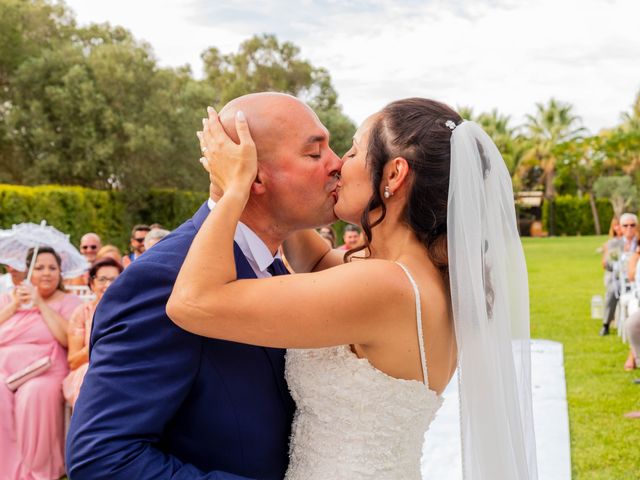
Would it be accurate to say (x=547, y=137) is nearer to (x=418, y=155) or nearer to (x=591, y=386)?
(x=591, y=386)

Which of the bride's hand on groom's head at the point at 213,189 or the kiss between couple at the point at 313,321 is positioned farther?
the bride's hand on groom's head at the point at 213,189

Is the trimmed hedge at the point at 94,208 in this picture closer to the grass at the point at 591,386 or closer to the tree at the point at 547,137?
the grass at the point at 591,386

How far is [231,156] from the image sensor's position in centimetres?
202

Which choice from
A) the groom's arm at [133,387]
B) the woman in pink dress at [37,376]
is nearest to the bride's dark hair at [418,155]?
the groom's arm at [133,387]

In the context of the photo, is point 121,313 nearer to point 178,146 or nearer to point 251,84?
point 178,146

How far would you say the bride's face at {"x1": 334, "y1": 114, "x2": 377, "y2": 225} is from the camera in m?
2.27

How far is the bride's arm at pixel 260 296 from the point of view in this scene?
1.87 m

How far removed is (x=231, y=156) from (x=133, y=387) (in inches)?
25.8

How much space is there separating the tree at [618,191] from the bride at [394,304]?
51187 mm

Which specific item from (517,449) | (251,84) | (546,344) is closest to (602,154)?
(251,84)

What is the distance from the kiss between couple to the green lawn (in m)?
4.21

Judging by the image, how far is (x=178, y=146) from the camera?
2753cm

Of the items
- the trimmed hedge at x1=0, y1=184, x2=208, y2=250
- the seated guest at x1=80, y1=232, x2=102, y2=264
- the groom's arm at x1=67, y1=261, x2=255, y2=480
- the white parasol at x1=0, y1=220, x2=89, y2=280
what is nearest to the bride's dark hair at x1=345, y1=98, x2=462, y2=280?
the groom's arm at x1=67, y1=261, x2=255, y2=480

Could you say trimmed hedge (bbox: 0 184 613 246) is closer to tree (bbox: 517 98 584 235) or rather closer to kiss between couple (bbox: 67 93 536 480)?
kiss between couple (bbox: 67 93 536 480)
